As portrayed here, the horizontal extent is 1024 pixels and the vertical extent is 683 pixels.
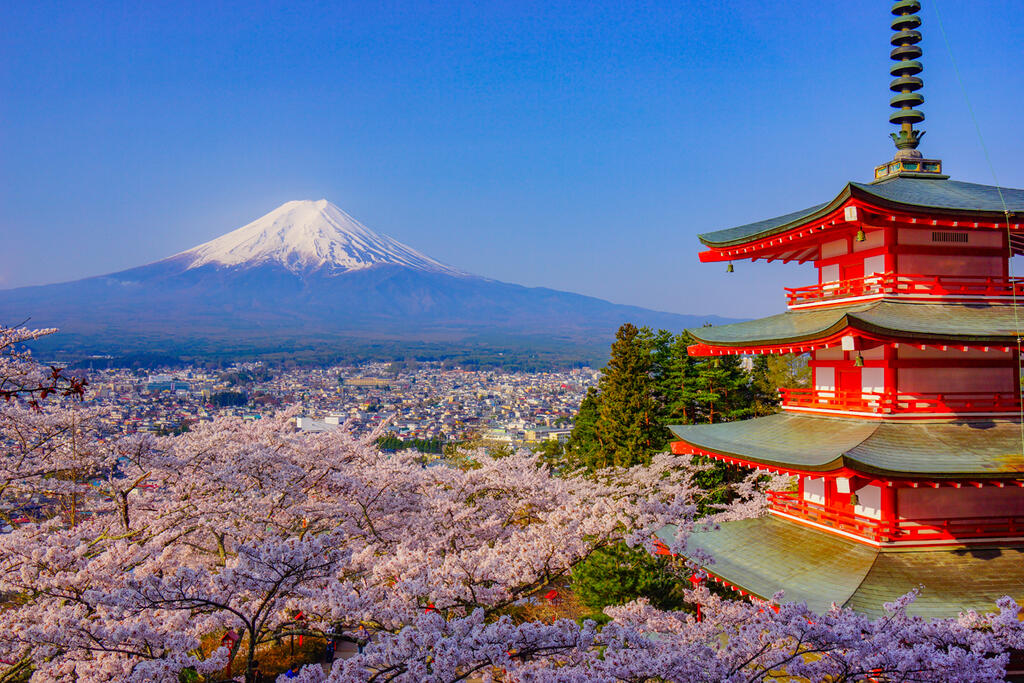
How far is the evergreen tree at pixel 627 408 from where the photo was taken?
1953cm

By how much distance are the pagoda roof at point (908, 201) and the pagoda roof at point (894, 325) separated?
117 cm

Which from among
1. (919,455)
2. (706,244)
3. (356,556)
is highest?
(706,244)

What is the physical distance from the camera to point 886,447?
688 cm

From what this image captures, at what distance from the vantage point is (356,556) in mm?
8070

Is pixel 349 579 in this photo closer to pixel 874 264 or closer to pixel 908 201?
pixel 874 264

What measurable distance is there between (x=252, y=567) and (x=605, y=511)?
6007mm

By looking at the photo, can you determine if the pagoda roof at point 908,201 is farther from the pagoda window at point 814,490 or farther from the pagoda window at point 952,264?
the pagoda window at point 814,490

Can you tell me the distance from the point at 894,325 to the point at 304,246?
6902 inches

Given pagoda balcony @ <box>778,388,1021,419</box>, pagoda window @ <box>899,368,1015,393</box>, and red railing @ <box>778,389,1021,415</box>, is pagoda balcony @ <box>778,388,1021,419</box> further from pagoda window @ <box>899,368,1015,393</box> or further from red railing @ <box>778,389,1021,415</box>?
pagoda window @ <box>899,368,1015,393</box>

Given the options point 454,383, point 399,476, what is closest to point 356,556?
point 399,476

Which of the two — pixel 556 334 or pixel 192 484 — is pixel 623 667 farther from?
pixel 556 334

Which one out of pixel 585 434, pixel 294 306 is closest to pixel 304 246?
pixel 294 306

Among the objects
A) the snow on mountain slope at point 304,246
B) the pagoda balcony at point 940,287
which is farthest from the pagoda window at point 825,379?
the snow on mountain slope at point 304,246

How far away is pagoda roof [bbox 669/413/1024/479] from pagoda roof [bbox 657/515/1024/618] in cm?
119
